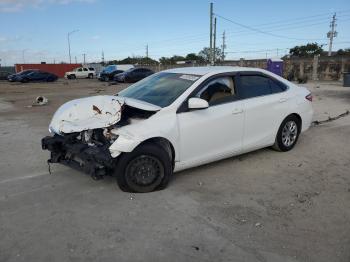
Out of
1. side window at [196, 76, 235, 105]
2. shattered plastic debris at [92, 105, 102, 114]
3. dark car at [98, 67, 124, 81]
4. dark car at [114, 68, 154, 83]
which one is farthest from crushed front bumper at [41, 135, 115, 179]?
dark car at [98, 67, 124, 81]

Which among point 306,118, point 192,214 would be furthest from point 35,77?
point 192,214

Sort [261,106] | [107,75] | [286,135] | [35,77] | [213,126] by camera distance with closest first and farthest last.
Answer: [213,126] → [261,106] → [286,135] → [35,77] → [107,75]

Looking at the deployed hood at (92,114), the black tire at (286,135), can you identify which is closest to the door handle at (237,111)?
the black tire at (286,135)

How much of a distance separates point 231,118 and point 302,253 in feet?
8.26

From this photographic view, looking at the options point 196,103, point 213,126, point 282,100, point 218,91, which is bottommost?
point 213,126

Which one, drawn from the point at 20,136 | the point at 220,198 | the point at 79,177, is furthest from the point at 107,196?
the point at 20,136

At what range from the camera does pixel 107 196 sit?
4746 millimetres

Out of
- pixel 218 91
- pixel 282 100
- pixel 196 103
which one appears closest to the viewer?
pixel 196 103

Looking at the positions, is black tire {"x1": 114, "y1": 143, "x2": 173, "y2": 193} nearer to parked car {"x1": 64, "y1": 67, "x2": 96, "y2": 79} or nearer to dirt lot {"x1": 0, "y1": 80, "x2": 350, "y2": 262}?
dirt lot {"x1": 0, "y1": 80, "x2": 350, "y2": 262}

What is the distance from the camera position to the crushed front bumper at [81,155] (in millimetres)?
4582

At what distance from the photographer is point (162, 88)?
5.66 meters

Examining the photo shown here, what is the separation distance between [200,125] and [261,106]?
A: 4.39 ft

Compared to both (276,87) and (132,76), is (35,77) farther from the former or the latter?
(276,87)

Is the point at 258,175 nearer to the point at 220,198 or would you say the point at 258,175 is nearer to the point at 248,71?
the point at 220,198
